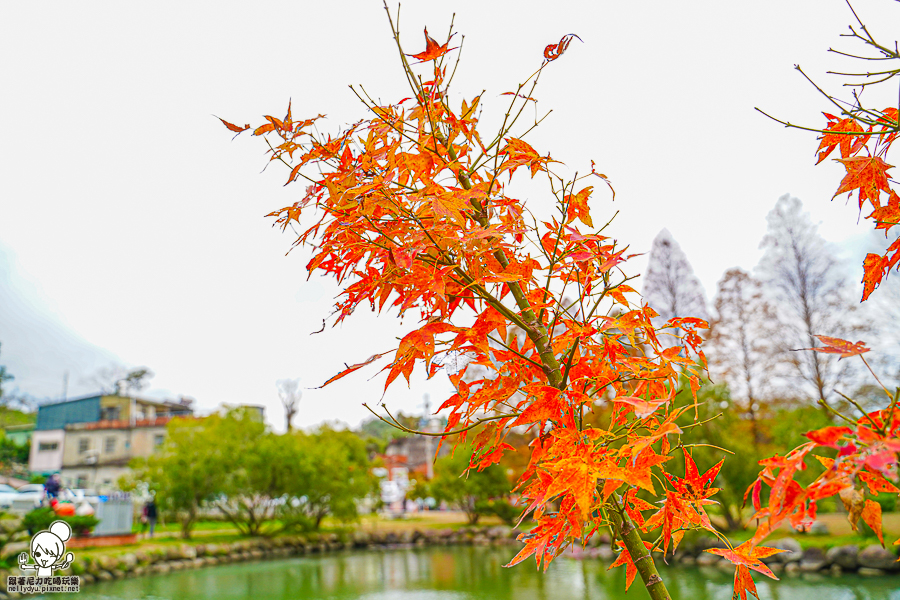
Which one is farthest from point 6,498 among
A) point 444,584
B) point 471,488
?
point 444,584

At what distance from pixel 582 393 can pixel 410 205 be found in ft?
1.45

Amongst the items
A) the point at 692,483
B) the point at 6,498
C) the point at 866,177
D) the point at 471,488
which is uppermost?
the point at 866,177

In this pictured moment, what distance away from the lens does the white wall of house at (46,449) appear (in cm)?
2355

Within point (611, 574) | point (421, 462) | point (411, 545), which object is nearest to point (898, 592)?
point (611, 574)

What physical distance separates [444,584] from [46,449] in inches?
863

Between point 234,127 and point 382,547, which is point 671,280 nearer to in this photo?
point 382,547

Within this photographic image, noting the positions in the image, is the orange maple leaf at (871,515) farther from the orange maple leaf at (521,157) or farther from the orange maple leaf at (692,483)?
the orange maple leaf at (521,157)

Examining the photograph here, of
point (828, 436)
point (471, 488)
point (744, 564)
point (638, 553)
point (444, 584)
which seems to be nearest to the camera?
point (828, 436)

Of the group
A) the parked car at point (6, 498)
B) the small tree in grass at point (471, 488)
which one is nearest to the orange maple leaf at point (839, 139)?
the small tree in grass at point (471, 488)

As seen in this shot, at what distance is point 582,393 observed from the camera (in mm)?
979

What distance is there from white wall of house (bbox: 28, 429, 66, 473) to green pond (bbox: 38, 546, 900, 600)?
1646 centimetres

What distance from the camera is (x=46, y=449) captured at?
2386cm

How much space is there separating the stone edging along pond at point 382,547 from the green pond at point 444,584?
286mm

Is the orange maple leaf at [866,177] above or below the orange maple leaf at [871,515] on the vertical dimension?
above
